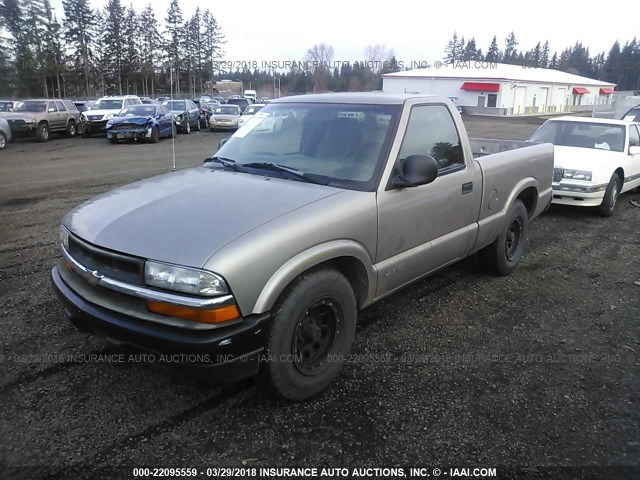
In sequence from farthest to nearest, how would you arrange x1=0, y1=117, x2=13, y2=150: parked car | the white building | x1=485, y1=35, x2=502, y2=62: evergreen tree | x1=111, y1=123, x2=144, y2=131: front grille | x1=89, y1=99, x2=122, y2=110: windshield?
x1=485, y1=35, x2=502, y2=62: evergreen tree → the white building → x1=89, y1=99, x2=122, y2=110: windshield → x1=111, y1=123, x2=144, y2=131: front grille → x1=0, y1=117, x2=13, y2=150: parked car

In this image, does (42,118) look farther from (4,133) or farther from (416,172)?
(416,172)

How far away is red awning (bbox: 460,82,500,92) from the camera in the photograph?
55625mm

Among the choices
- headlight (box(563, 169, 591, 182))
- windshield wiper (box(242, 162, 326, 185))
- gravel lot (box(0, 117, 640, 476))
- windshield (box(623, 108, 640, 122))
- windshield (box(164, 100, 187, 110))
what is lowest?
gravel lot (box(0, 117, 640, 476))

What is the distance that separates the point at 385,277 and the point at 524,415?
1251mm

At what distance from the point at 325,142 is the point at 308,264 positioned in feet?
4.07

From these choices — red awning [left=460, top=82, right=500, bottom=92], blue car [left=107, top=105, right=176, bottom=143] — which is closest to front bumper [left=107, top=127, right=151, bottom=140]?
blue car [left=107, top=105, right=176, bottom=143]

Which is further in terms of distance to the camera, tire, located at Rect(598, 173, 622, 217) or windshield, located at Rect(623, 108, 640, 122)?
windshield, located at Rect(623, 108, 640, 122)

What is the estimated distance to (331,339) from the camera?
326 centimetres

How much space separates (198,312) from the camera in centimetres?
253

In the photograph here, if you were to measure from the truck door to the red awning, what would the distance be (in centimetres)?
5668

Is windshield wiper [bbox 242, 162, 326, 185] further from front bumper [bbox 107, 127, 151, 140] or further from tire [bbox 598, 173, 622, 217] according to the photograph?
front bumper [bbox 107, 127, 151, 140]

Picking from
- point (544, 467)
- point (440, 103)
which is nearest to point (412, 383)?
point (544, 467)

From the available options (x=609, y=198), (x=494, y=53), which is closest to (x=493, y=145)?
(x=609, y=198)

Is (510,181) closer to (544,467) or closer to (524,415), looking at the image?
(524,415)
